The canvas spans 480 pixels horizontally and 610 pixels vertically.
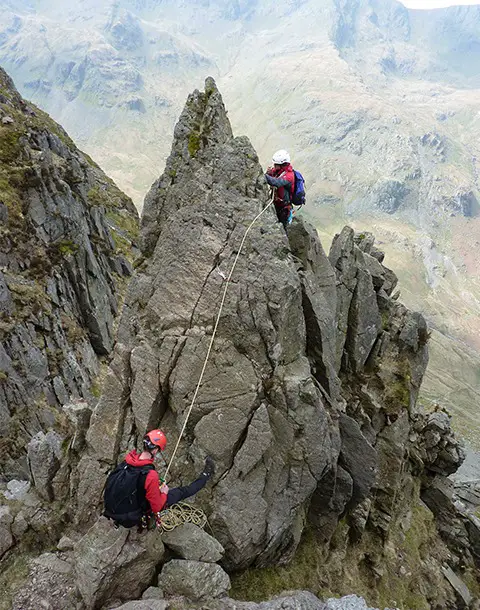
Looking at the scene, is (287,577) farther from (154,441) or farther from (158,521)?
(154,441)

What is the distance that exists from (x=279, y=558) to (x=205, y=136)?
17.2 metres

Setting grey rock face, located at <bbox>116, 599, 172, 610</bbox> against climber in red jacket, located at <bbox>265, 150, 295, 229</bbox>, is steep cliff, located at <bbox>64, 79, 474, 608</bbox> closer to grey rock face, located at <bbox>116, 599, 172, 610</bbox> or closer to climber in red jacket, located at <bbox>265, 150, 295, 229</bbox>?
climber in red jacket, located at <bbox>265, 150, 295, 229</bbox>

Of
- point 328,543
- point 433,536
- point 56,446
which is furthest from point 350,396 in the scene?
point 433,536

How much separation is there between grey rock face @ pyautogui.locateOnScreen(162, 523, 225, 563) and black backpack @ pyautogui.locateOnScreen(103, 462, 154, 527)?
1775 mm

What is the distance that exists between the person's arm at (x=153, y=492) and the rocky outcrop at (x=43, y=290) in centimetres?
1992

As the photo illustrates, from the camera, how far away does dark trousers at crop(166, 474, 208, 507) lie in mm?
12883

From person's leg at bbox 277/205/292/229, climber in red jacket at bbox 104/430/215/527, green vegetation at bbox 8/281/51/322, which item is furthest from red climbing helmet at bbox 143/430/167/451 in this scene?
green vegetation at bbox 8/281/51/322

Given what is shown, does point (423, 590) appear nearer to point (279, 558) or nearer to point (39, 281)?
point (279, 558)

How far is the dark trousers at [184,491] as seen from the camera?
12.9 metres

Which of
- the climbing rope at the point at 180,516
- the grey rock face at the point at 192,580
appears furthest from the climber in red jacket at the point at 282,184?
the grey rock face at the point at 192,580

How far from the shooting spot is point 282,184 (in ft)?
51.5

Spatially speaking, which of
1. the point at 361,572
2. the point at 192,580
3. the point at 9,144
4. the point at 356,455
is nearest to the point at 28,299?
the point at 9,144

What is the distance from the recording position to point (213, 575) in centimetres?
1280

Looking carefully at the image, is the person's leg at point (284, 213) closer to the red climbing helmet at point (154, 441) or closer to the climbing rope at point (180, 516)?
the red climbing helmet at point (154, 441)
